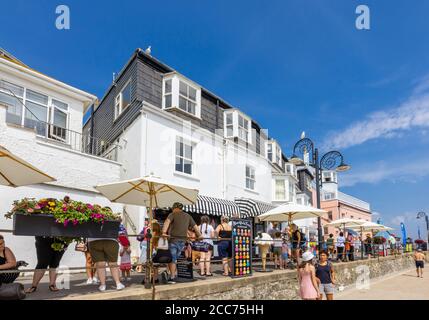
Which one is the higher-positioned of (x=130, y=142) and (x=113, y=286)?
(x=130, y=142)

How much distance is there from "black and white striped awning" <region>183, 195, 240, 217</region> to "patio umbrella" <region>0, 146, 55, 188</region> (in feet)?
28.1

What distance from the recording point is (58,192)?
39.5 ft

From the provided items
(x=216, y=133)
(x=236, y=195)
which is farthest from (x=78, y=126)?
(x=236, y=195)

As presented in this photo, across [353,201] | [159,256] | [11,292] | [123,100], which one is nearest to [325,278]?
[159,256]

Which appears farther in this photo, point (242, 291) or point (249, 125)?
point (249, 125)

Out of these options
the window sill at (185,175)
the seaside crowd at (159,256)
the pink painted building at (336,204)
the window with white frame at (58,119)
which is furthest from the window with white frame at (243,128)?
the pink painted building at (336,204)

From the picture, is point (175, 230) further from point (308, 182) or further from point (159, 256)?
point (308, 182)

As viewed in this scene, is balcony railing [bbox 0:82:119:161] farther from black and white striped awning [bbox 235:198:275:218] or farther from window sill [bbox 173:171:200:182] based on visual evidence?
black and white striped awning [bbox 235:198:275:218]

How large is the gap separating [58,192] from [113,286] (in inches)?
231

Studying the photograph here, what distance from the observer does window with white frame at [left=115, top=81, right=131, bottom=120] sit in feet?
55.5

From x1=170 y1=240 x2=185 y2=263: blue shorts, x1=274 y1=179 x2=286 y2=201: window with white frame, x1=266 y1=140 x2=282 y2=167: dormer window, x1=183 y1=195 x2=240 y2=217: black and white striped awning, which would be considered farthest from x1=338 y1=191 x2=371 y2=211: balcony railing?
x1=170 y1=240 x2=185 y2=263: blue shorts

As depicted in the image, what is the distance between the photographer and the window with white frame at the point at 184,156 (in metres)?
16.4
